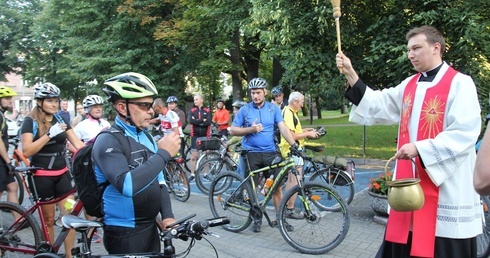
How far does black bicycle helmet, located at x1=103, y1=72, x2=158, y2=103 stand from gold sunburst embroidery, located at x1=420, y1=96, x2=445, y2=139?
1.89 meters

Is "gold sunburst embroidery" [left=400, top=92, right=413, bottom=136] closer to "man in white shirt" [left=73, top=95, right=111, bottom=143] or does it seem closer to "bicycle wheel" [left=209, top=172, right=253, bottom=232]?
"bicycle wheel" [left=209, top=172, right=253, bottom=232]

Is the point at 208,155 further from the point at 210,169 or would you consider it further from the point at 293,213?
the point at 293,213

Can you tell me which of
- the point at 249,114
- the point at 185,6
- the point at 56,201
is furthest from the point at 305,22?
the point at 185,6

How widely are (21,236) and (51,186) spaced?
59 centimetres

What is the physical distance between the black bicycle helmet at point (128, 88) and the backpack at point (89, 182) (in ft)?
0.72

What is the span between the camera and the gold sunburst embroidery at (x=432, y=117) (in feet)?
8.93

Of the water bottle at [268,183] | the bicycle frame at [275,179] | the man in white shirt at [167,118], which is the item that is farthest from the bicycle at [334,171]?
the man in white shirt at [167,118]

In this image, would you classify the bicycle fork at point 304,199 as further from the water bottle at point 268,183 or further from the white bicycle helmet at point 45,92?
the white bicycle helmet at point 45,92

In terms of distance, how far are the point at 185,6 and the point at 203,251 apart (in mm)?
16265

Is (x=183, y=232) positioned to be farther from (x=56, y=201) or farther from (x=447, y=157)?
(x=56, y=201)

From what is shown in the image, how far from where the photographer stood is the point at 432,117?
9.05 ft

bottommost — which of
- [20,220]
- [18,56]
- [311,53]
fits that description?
[20,220]

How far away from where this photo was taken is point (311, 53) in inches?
406

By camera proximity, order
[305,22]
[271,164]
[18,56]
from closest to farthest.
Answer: [271,164]
[305,22]
[18,56]
